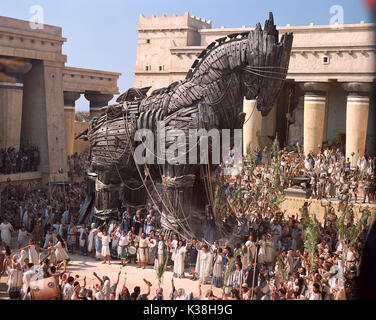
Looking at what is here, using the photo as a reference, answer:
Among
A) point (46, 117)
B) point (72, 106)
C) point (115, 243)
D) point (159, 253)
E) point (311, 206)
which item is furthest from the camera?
point (72, 106)

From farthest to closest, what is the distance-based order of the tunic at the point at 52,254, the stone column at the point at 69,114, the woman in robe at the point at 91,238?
the stone column at the point at 69,114, the woman in robe at the point at 91,238, the tunic at the point at 52,254

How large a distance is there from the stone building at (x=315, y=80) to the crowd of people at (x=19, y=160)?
11540mm

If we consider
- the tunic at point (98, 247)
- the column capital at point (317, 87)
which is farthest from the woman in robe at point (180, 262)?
the column capital at point (317, 87)

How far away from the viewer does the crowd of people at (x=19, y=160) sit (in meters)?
23.1

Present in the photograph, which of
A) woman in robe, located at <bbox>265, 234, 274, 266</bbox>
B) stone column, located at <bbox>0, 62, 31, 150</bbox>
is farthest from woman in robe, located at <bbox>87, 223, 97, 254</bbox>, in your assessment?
stone column, located at <bbox>0, 62, 31, 150</bbox>

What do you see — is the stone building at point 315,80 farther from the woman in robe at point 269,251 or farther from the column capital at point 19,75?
the woman in robe at point 269,251

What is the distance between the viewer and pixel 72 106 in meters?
32.9

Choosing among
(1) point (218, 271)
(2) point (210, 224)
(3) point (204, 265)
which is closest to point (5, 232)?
(2) point (210, 224)

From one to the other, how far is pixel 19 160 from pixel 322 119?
52.9 ft

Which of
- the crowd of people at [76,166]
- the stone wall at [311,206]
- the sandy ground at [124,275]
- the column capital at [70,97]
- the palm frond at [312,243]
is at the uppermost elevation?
the column capital at [70,97]

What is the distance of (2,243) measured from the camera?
1608 cm

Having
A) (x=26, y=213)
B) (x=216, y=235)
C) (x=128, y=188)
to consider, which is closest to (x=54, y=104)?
(x=26, y=213)

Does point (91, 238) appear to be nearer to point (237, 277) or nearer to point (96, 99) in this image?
point (237, 277)
